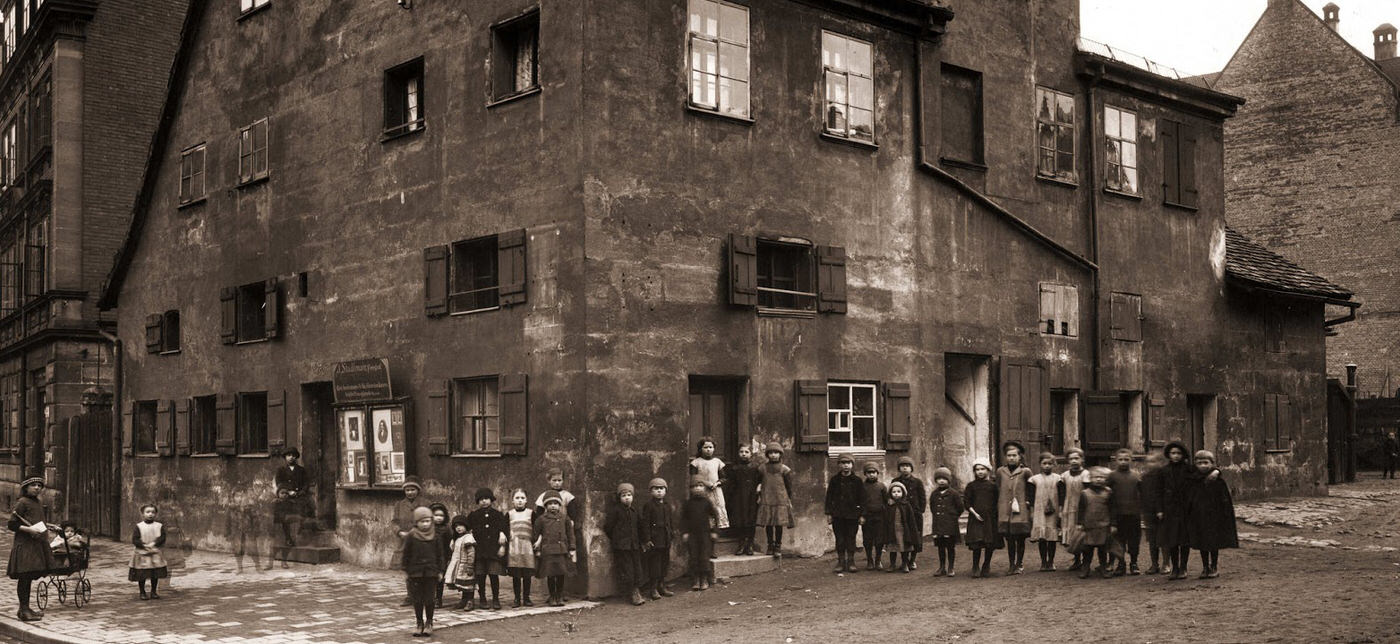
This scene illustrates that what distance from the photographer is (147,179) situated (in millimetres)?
25109

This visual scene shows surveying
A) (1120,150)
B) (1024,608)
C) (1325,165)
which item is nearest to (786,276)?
(1024,608)

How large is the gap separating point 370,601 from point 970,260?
10.1 metres

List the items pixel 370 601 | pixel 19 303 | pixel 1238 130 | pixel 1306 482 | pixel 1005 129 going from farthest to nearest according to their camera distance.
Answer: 1. pixel 1238 130
2. pixel 19 303
3. pixel 1306 482
4. pixel 1005 129
5. pixel 370 601

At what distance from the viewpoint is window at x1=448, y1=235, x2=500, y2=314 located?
17719mm

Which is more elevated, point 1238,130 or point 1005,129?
point 1238,130

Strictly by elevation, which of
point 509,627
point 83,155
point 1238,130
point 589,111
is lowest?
point 509,627

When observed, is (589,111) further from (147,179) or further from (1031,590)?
(147,179)

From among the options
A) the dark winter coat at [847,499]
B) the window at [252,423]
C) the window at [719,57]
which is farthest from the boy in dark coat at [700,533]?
the window at [252,423]

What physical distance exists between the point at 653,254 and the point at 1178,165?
1307 centimetres

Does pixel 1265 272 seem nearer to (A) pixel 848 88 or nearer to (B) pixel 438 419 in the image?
(A) pixel 848 88

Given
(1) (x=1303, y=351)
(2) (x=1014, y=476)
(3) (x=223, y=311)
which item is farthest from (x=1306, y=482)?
(3) (x=223, y=311)

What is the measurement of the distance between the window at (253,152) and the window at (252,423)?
359 cm

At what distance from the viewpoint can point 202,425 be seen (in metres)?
23.7

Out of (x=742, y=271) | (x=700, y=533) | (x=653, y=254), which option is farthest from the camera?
(x=742, y=271)
